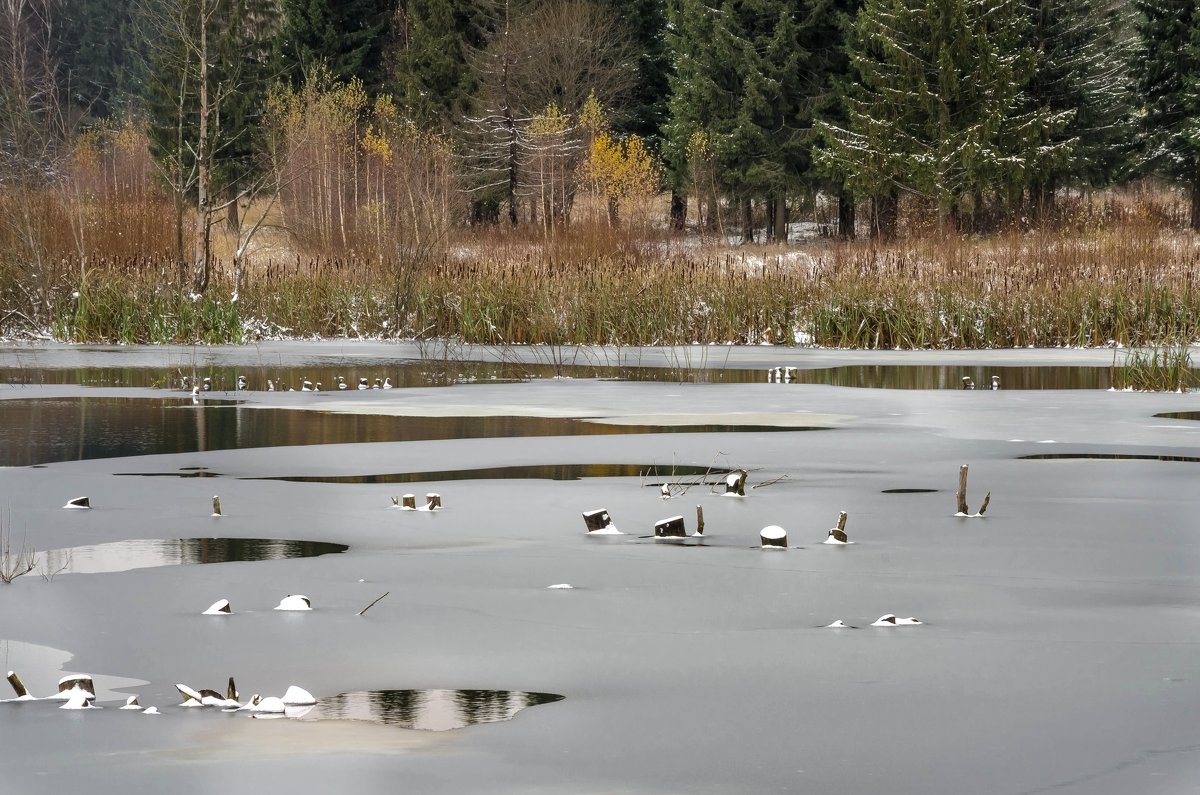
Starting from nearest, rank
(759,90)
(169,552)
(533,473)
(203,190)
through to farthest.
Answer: (169,552) → (533,473) → (203,190) → (759,90)

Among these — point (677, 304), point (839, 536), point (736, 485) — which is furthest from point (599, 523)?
point (677, 304)

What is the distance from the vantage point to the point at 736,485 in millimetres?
7156

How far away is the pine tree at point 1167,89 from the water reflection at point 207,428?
3444 cm

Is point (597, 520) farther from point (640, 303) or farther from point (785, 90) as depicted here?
point (785, 90)

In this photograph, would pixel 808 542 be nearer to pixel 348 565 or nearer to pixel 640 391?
pixel 348 565

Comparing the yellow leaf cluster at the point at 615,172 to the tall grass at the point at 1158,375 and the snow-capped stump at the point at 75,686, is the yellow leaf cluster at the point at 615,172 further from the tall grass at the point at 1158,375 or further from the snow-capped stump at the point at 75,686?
the snow-capped stump at the point at 75,686

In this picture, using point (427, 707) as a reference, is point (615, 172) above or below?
above

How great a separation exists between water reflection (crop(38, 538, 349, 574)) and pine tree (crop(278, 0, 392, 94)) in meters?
49.9

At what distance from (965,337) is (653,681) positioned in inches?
559

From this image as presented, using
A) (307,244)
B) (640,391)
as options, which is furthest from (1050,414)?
(307,244)

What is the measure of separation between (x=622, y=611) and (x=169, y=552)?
6.56 ft

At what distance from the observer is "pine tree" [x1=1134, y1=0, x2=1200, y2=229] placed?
40.9 m

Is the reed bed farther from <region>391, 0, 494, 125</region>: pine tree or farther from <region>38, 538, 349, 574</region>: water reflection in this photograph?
<region>391, 0, 494, 125</region>: pine tree

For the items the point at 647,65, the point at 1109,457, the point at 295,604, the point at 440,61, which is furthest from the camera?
the point at 647,65
